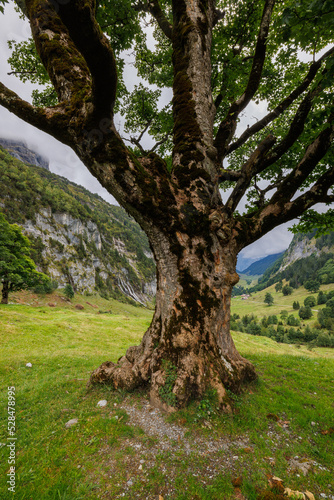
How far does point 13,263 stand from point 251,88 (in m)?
36.5

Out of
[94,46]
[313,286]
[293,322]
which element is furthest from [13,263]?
[313,286]

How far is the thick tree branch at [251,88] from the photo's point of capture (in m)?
5.71

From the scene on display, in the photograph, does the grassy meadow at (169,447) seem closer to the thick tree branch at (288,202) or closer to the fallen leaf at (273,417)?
the fallen leaf at (273,417)

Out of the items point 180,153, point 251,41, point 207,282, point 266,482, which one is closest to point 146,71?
point 251,41

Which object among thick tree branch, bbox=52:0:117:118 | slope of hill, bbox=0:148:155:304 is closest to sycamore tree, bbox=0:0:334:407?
thick tree branch, bbox=52:0:117:118

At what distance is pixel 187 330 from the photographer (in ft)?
16.0

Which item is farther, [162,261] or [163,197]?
[162,261]

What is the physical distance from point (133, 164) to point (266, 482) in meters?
6.17

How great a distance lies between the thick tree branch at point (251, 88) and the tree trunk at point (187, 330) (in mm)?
3691

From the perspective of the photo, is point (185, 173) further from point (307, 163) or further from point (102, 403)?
point (102, 403)

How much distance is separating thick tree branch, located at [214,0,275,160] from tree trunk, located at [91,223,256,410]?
3691 millimetres

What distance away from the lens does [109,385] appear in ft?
18.4

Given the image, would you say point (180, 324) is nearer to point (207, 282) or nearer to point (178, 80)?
point (207, 282)

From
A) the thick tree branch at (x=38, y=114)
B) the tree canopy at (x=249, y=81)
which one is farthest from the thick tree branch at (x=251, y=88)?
the thick tree branch at (x=38, y=114)
